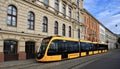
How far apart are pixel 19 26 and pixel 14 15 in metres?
1.48

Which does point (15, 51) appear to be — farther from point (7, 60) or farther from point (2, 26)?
point (2, 26)

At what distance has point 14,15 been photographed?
2550cm

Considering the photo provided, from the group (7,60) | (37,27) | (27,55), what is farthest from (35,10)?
(7,60)

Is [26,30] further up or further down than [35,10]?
further down

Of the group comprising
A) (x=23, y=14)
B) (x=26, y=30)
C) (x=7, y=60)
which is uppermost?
(x=23, y=14)

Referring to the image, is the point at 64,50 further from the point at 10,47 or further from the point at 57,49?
the point at 10,47

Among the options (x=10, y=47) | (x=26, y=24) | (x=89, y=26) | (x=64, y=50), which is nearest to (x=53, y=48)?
(x=64, y=50)

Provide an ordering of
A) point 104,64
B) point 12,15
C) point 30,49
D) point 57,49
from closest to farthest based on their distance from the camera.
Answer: point 104,64
point 57,49
point 12,15
point 30,49

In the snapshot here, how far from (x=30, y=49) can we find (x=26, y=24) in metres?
3.50

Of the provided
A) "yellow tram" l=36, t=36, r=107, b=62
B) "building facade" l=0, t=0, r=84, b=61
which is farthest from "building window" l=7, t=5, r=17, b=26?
"yellow tram" l=36, t=36, r=107, b=62

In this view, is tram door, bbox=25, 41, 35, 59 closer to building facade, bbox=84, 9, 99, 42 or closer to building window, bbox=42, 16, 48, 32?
building window, bbox=42, 16, 48, 32

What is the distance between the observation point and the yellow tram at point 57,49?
22516 millimetres

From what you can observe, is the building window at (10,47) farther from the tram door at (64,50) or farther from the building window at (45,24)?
the building window at (45,24)

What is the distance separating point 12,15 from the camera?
25141mm
